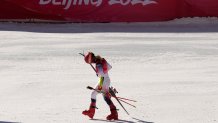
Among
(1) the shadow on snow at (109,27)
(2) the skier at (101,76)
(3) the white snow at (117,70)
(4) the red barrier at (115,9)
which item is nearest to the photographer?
(2) the skier at (101,76)

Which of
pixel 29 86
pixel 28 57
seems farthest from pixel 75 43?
pixel 29 86

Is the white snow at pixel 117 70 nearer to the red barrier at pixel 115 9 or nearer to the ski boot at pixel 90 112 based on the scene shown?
the ski boot at pixel 90 112

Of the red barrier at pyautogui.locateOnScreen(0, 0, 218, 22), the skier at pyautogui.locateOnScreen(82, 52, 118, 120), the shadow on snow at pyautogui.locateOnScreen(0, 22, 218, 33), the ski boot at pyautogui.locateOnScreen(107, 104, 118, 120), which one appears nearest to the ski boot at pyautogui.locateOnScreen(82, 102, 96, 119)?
the skier at pyautogui.locateOnScreen(82, 52, 118, 120)

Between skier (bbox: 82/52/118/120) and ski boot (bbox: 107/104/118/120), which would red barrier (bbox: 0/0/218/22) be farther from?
ski boot (bbox: 107/104/118/120)

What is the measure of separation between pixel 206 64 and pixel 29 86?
195 inches

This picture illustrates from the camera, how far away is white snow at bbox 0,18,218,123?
11.0 m

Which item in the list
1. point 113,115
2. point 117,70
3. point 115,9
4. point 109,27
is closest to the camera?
point 113,115

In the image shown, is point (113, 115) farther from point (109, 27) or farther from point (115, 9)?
point (115, 9)

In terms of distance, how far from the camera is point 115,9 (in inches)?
939

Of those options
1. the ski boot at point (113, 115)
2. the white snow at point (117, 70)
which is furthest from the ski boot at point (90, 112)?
the ski boot at point (113, 115)

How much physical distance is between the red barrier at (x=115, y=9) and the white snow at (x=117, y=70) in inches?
11.7

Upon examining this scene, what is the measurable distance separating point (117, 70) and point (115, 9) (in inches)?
326

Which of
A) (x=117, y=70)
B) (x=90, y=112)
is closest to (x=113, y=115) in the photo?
(x=90, y=112)

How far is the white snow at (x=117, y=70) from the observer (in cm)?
1099
